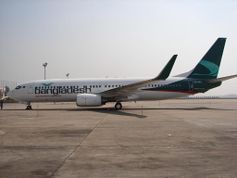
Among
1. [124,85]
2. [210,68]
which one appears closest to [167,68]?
[124,85]

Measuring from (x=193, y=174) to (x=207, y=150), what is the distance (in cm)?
Result: 284

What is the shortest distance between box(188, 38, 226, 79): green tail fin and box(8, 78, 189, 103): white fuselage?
2284 millimetres

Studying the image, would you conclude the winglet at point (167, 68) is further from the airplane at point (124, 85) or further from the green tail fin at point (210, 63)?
the green tail fin at point (210, 63)

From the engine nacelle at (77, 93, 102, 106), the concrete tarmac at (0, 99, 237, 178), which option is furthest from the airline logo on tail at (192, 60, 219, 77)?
the concrete tarmac at (0, 99, 237, 178)

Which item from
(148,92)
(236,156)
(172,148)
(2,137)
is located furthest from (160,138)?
(148,92)

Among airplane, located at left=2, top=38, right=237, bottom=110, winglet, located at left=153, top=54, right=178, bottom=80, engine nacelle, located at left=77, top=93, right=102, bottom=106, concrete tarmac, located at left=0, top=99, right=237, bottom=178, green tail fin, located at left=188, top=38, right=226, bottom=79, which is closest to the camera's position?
concrete tarmac, located at left=0, top=99, right=237, bottom=178

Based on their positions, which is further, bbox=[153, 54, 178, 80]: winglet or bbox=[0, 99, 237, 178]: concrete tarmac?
bbox=[153, 54, 178, 80]: winglet

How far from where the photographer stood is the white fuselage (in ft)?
106

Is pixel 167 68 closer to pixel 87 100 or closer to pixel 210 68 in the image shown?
pixel 210 68

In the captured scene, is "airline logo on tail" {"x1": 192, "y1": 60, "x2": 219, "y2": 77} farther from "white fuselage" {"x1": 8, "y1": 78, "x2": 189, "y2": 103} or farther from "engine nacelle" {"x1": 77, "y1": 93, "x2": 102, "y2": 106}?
"engine nacelle" {"x1": 77, "y1": 93, "x2": 102, "y2": 106}

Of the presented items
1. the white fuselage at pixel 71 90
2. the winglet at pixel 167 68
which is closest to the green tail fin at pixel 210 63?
the white fuselage at pixel 71 90

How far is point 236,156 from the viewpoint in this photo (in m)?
8.54

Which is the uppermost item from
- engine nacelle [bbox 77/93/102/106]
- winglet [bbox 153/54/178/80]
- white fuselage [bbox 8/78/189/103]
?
winglet [bbox 153/54/178/80]

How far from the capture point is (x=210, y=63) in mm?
33156
